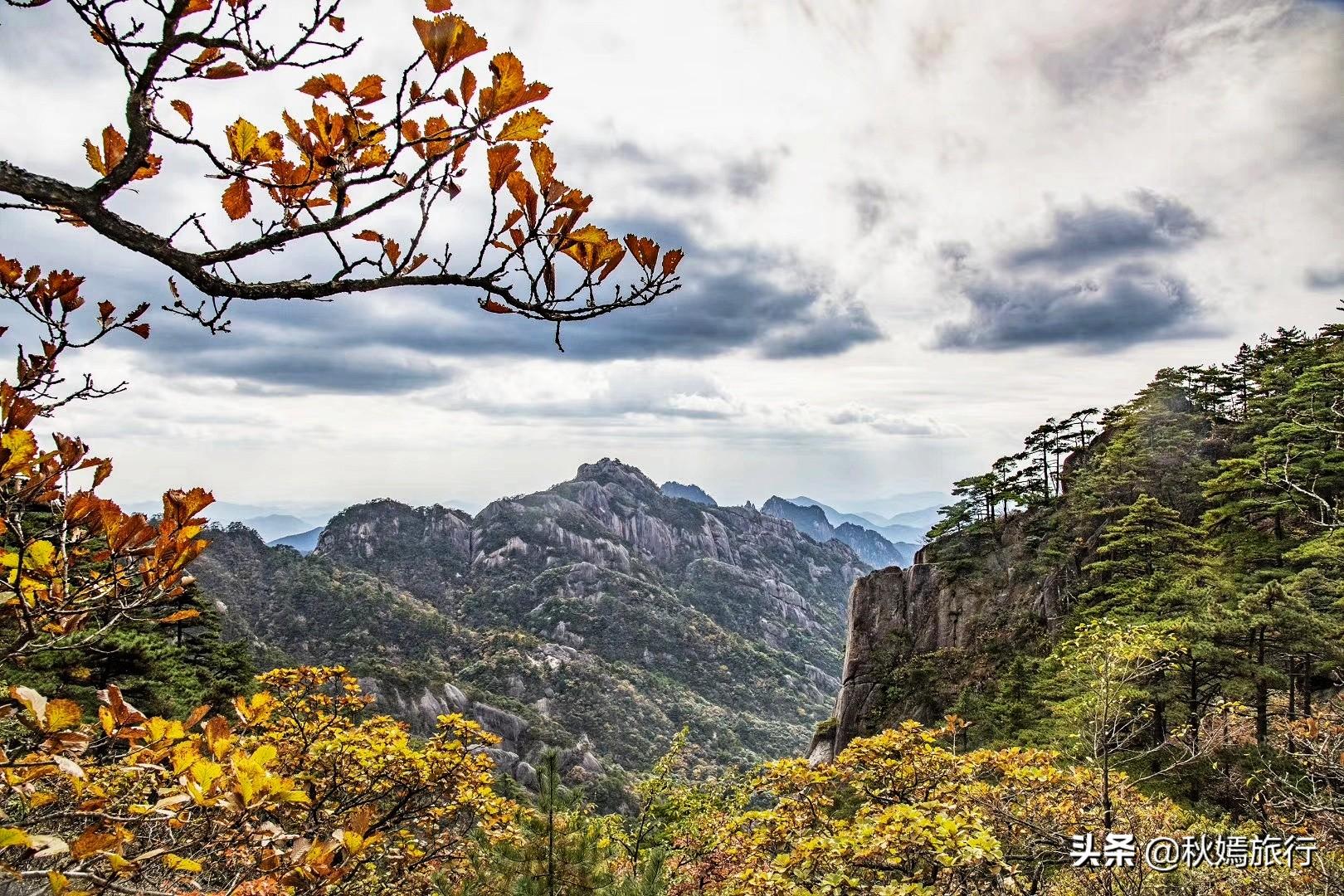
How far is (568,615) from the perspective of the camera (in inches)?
4163

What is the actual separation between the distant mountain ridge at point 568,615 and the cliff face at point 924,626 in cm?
2740

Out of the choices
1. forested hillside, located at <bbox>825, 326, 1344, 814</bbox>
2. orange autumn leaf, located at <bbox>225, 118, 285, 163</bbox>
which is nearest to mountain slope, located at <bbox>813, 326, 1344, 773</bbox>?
forested hillside, located at <bbox>825, 326, 1344, 814</bbox>

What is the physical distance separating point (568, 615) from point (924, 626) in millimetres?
81222

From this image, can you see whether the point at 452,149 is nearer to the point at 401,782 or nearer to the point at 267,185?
the point at 267,185

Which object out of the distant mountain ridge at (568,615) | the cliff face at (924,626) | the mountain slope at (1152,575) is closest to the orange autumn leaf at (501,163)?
the mountain slope at (1152,575)

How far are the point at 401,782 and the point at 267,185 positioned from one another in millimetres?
5549

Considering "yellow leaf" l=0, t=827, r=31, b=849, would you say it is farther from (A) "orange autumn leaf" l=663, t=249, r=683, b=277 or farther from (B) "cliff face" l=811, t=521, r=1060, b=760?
(B) "cliff face" l=811, t=521, r=1060, b=760

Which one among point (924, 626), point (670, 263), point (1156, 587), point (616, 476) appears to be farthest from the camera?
point (616, 476)

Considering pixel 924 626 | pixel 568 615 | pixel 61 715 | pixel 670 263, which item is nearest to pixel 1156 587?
pixel 924 626

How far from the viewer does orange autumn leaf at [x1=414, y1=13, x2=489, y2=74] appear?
1.56 meters

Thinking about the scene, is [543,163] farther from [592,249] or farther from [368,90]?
[368,90]

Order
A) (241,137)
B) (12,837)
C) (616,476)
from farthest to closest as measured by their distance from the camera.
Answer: (616,476)
(241,137)
(12,837)

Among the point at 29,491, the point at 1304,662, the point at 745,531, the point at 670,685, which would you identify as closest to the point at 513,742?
the point at 670,685

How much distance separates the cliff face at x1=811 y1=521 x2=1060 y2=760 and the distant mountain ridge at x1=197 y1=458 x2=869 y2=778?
27.4 meters
